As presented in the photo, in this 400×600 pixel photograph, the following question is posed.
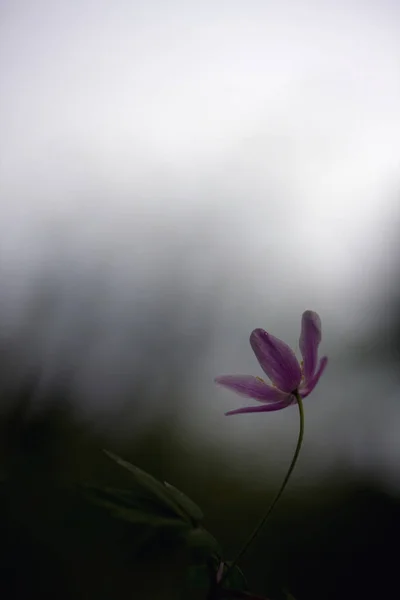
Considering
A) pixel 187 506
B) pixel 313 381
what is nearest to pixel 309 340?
pixel 313 381

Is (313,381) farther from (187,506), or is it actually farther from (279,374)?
(187,506)

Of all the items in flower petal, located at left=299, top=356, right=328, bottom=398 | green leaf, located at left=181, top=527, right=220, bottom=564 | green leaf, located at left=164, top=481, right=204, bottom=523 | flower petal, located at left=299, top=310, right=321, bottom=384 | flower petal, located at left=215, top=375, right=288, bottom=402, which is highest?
flower petal, located at left=299, top=310, right=321, bottom=384

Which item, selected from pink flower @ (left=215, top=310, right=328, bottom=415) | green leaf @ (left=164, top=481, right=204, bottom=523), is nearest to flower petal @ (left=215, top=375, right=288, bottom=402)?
pink flower @ (left=215, top=310, right=328, bottom=415)

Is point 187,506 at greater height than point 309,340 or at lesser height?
lesser

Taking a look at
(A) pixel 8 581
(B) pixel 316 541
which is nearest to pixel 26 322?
(A) pixel 8 581

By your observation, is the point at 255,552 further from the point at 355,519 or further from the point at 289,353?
the point at 289,353

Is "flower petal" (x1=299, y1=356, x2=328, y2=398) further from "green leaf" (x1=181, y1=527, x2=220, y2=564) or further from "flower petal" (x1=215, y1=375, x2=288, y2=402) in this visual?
"green leaf" (x1=181, y1=527, x2=220, y2=564)

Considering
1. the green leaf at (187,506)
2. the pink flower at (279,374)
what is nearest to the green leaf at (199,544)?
the green leaf at (187,506)
